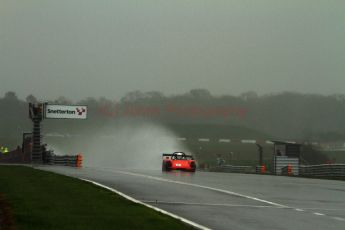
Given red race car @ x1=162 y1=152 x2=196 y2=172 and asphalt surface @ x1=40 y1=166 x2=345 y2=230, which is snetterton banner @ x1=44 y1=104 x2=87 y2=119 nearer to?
red race car @ x1=162 y1=152 x2=196 y2=172

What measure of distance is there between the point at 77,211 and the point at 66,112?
1868 inches

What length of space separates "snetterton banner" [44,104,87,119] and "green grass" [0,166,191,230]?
1617 inches

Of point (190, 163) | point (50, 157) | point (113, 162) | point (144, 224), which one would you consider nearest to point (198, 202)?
point (144, 224)

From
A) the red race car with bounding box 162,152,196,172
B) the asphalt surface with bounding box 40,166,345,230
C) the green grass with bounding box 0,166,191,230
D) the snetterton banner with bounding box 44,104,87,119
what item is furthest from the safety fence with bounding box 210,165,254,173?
the green grass with bounding box 0,166,191,230

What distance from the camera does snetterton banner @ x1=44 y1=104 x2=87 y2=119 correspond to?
57781 mm

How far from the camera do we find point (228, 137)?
192ft

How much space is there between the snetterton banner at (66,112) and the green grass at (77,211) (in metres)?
41.1

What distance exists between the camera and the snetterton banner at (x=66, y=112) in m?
57.8

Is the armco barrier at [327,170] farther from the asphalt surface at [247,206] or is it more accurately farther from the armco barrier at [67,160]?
the armco barrier at [67,160]

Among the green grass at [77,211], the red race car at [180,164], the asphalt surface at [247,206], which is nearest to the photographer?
the green grass at [77,211]

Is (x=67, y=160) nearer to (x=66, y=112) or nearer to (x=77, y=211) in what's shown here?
(x=66, y=112)

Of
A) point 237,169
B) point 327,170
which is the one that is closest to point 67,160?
point 237,169

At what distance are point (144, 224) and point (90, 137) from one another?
52.1m

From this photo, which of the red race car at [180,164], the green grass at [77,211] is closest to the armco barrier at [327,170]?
the red race car at [180,164]
